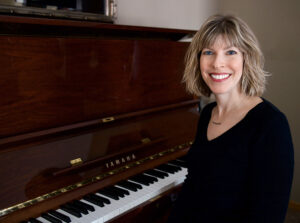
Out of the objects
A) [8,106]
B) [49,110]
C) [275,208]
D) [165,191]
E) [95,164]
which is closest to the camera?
[275,208]

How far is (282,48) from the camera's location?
109 inches

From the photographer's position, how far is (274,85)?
2895mm

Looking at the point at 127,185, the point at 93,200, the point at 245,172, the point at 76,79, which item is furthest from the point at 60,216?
the point at 245,172

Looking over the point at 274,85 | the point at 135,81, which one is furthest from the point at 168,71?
the point at 274,85

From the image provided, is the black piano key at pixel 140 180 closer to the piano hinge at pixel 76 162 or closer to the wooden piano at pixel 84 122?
the wooden piano at pixel 84 122

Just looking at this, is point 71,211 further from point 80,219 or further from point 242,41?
point 242,41

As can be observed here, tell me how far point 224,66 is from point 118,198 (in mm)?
778

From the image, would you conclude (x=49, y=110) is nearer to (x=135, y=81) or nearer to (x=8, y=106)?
(x=8, y=106)

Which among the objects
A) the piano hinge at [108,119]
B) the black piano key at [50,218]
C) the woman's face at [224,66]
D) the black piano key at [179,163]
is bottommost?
the black piano key at [50,218]

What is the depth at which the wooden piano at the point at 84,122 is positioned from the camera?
117 centimetres

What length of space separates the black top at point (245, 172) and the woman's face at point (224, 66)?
0.15 metres

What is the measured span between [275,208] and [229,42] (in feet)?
2.16

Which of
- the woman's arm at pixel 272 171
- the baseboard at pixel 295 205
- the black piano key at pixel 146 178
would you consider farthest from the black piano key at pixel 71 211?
the baseboard at pixel 295 205

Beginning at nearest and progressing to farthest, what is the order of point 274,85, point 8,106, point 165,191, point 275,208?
point 275,208
point 8,106
point 165,191
point 274,85
